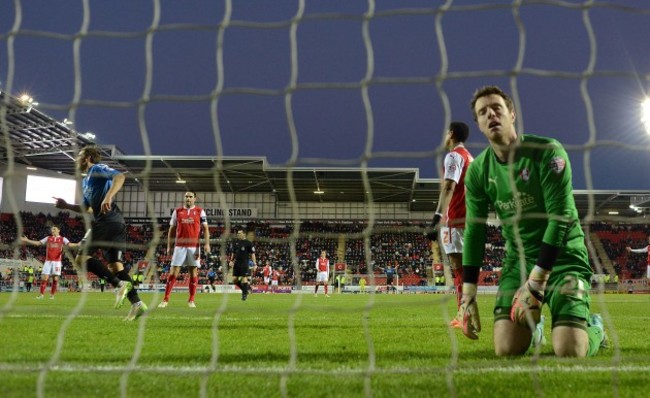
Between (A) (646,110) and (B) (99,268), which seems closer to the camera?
(A) (646,110)

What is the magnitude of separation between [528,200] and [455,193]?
2.34m

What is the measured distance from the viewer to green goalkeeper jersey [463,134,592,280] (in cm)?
377

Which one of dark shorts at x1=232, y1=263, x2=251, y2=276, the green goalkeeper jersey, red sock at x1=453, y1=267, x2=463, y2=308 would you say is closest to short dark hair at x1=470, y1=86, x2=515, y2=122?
the green goalkeeper jersey

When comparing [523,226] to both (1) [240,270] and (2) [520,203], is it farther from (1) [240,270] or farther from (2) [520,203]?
(1) [240,270]

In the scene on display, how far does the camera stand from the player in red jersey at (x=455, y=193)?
242 inches

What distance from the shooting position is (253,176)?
127ft

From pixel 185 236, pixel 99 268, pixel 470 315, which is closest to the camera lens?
pixel 470 315

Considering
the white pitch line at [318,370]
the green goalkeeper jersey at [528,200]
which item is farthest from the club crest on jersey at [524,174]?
the white pitch line at [318,370]

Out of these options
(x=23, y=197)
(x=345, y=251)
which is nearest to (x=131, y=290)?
(x=345, y=251)

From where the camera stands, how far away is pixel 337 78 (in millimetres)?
36094

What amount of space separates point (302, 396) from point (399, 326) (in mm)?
4458

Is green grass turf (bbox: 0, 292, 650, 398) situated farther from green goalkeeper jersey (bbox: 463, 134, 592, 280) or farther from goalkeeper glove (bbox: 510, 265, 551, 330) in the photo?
green goalkeeper jersey (bbox: 463, 134, 592, 280)

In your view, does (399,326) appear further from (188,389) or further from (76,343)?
(188,389)

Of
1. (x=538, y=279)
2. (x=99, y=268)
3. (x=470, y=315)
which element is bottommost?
(x=470, y=315)
